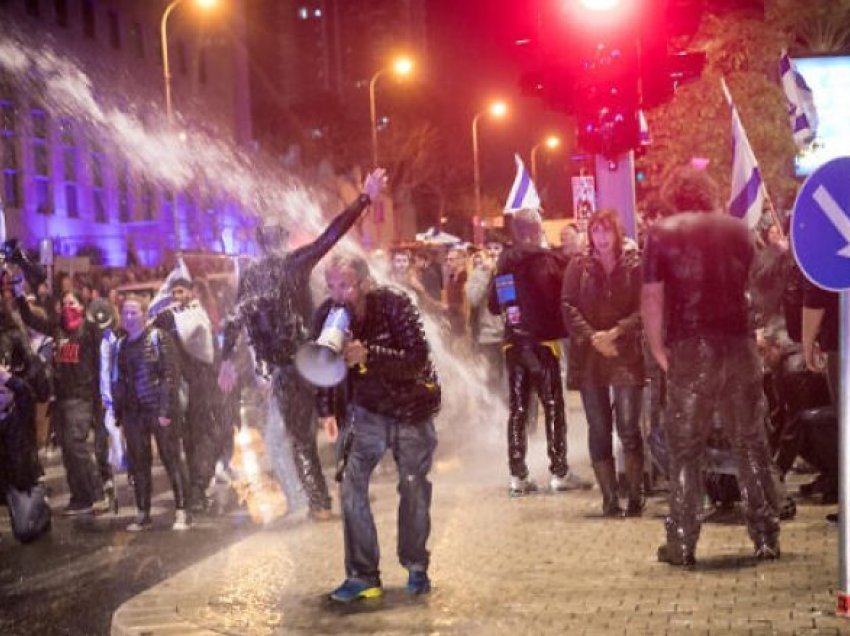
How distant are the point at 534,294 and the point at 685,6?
228 centimetres

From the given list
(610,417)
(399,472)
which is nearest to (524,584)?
(399,472)

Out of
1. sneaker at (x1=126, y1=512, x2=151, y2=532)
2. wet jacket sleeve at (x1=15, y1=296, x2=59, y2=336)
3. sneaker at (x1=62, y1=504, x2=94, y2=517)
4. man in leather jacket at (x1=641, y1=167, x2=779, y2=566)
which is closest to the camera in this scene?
man in leather jacket at (x1=641, y1=167, x2=779, y2=566)

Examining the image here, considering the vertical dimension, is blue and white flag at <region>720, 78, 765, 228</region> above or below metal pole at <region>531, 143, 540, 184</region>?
below

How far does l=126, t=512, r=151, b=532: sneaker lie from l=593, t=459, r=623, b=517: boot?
3469 mm

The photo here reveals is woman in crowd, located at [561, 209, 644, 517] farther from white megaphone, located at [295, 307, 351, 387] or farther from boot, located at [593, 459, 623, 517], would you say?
white megaphone, located at [295, 307, 351, 387]

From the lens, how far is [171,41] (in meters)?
58.0

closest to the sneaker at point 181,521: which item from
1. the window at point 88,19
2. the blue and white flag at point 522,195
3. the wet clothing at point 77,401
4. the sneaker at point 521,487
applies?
the wet clothing at point 77,401

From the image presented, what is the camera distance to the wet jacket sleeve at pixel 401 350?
7359 mm

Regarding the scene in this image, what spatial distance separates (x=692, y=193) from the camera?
7.54 meters

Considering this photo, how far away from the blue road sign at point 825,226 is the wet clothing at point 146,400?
19.1 ft

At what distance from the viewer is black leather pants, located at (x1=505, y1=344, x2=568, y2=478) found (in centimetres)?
1062

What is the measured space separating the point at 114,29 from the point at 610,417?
4734 cm

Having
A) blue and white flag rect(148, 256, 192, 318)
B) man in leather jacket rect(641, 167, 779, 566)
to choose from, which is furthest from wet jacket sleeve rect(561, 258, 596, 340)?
blue and white flag rect(148, 256, 192, 318)

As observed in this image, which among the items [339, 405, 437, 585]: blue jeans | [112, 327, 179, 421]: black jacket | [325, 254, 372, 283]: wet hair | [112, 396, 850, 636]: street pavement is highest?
[325, 254, 372, 283]: wet hair
